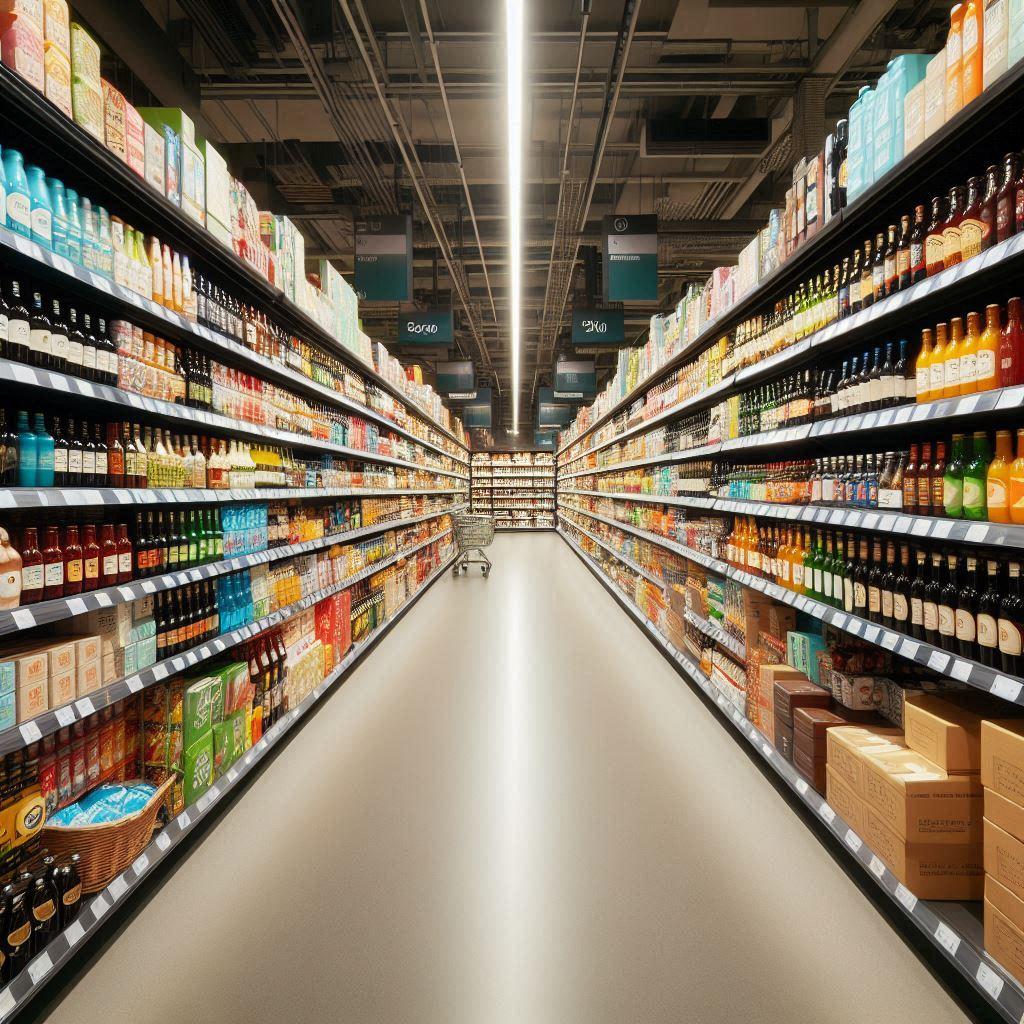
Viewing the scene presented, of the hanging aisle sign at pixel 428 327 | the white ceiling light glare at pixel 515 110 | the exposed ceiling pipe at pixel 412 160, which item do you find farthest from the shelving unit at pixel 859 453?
the hanging aisle sign at pixel 428 327

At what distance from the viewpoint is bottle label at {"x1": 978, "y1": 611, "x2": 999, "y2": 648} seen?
5.55ft

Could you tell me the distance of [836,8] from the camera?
528cm

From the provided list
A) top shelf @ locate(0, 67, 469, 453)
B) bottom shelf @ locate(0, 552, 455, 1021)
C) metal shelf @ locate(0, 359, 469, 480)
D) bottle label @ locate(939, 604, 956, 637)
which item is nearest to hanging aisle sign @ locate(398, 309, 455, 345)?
metal shelf @ locate(0, 359, 469, 480)

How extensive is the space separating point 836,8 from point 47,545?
286 inches

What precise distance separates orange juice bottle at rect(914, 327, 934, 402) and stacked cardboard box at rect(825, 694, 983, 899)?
1067mm

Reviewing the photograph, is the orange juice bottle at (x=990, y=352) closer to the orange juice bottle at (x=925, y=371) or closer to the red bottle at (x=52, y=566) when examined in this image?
the orange juice bottle at (x=925, y=371)

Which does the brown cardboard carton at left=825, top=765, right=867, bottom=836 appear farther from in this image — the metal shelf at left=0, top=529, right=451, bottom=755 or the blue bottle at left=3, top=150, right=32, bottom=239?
the blue bottle at left=3, top=150, right=32, bottom=239

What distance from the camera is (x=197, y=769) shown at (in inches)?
97.0

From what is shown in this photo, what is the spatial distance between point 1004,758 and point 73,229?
3.19m

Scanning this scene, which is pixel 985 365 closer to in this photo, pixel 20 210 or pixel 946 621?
pixel 946 621

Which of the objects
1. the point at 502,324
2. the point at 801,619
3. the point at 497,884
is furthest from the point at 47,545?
the point at 502,324

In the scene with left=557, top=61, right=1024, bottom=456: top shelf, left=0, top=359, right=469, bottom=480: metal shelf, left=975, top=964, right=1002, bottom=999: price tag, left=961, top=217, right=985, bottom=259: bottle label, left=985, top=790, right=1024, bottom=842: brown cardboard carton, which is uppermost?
left=557, top=61, right=1024, bottom=456: top shelf

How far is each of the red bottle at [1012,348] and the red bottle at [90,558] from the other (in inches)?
115

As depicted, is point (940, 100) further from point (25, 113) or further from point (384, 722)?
point (384, 722)
